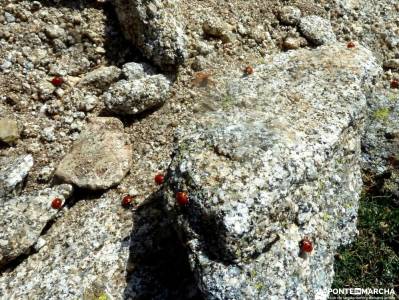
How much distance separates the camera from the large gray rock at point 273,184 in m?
5.16

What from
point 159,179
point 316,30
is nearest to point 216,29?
point 316,30

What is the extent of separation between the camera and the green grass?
6.61 meters

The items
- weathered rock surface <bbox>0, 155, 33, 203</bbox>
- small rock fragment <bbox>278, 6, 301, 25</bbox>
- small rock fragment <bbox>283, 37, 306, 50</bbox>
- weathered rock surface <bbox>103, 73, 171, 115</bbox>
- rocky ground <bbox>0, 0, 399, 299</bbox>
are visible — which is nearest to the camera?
rocky ground <bbox>0, 0, 399, 299</bbox>

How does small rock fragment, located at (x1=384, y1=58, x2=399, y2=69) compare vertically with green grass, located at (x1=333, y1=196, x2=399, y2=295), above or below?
above

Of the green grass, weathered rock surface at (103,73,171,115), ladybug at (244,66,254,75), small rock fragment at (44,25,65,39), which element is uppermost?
small rock fragment at (44,25,65,39)

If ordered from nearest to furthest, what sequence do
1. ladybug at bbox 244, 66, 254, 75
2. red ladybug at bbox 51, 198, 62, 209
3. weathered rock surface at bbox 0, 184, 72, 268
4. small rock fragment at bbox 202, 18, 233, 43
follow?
weathered rock surface at bbox 0, 184, 72, 268 < red ladybug at bbox 51, 198, 62, 209 < ladybug at bbox 244, 66, 254, 75 < small rock fragment at bbox 202, 18, 233, 43

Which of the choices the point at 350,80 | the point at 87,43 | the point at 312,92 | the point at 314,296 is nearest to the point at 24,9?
the point at 87,43

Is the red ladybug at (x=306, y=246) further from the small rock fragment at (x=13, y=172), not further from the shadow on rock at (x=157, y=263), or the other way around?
the small rock fragment at (x=13, y=172)

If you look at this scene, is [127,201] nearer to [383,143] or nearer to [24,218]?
[24,218]

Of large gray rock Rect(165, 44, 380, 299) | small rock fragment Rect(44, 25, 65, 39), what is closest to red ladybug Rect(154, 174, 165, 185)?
large gray rock Rect(165, 44, 380, 299)

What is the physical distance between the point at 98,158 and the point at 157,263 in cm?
186

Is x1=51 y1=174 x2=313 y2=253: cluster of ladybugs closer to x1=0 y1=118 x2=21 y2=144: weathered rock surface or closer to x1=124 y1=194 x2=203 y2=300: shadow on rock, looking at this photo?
x1=124 y1=194 x2=203 y2=300: shadow on rock

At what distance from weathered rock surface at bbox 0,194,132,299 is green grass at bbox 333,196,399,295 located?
3.12 meters

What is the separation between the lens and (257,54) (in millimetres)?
8484
